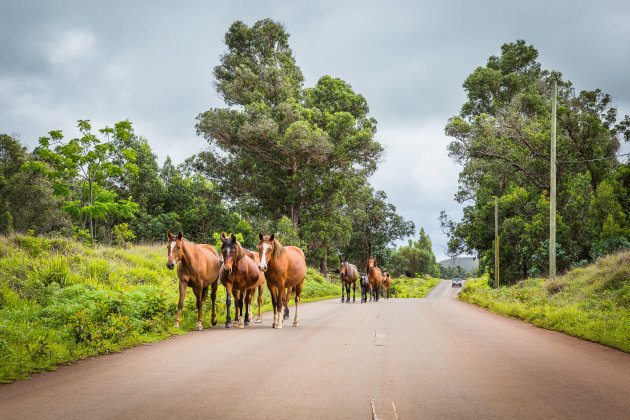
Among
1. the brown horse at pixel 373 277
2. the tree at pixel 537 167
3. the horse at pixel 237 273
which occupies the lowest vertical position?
the brown horse at pixel 373 277

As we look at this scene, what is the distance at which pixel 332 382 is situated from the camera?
538 centimetres

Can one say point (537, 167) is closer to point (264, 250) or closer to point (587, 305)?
point (587, 305)

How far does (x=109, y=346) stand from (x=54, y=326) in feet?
4.86

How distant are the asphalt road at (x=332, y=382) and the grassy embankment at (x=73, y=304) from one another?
0.54 metres

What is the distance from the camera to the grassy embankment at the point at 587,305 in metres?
10.1

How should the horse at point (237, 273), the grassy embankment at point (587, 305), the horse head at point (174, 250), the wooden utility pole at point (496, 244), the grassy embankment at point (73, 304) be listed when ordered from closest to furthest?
the grassy embankment at point (73, 304), the horse head at point (174, 250), the grassy embankment at point (587, 305), the horse at point (237, 273), the wooden utility pole at point (496, 244)

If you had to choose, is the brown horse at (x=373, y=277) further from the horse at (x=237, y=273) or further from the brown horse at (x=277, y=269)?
the horse at (x=237, y=273)

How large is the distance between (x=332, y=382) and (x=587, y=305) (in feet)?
38.9

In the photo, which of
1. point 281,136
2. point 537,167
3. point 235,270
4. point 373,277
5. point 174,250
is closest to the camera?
point 174,250

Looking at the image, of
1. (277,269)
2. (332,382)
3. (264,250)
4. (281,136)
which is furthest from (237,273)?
(281,136)

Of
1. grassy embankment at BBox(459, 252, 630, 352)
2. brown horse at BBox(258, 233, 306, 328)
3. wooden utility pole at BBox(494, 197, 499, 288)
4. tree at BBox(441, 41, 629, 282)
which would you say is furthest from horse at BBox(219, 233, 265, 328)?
wooden utility pole at BBox(494, 197, 499, 288)

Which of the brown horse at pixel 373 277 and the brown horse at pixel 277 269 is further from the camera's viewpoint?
the brown horse at pixel 373 277

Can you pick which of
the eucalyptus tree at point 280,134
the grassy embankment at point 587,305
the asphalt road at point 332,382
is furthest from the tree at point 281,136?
the asphalt road at point 332,382

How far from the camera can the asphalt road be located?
4.27 metres
